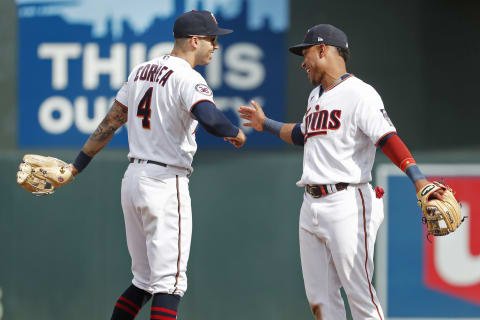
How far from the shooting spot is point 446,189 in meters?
3.94

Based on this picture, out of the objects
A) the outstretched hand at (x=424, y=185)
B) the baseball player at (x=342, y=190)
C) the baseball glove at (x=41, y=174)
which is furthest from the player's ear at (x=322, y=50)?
the baseball glove at (x=41, y=174)

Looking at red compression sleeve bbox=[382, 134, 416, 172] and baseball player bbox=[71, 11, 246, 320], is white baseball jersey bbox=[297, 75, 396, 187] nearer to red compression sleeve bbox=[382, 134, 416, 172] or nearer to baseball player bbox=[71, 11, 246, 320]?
red compression sleeve bbox=[382, 134, 416, 172]

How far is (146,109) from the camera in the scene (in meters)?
4.22

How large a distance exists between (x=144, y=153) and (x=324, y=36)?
1137 millimetres

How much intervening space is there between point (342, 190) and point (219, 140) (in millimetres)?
1961

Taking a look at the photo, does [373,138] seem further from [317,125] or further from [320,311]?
[320,311]

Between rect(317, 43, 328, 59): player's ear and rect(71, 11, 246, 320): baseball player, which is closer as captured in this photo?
rect(71, 11, 246, 320): baseball player

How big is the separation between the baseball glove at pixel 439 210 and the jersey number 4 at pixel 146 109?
1435mm

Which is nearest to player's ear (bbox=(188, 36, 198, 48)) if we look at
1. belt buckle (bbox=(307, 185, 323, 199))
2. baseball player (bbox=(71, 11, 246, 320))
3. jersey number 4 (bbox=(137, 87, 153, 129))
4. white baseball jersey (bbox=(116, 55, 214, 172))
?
baseball player (bbox=(71, 11, 246, 320))

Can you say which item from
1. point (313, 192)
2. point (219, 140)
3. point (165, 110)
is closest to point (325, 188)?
point (313, 192)

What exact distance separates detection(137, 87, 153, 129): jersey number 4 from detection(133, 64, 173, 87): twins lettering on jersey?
6 centimetres

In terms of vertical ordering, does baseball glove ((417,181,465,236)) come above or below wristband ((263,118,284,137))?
below

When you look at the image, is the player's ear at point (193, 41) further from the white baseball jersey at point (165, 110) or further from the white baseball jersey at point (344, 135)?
the white baseball jersey at point (344, 135)

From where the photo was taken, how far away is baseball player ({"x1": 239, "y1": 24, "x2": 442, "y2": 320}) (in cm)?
407
